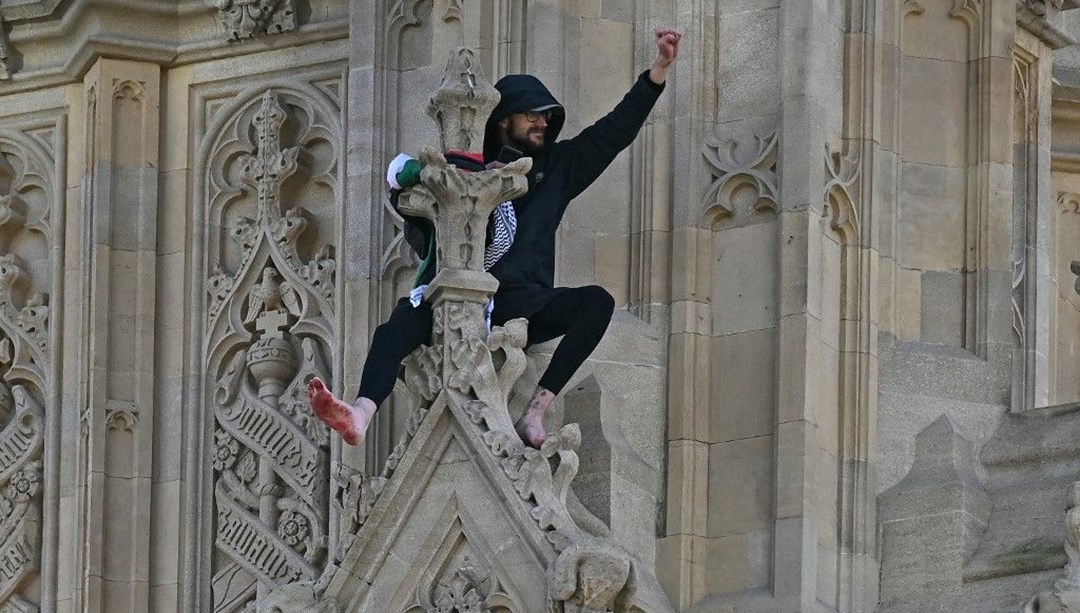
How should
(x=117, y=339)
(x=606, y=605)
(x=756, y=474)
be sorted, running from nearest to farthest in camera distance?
(x=606, y=605), (x=756, y=474), (x=117, y=339)

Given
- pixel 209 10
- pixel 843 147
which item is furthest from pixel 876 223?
pixel 209 10

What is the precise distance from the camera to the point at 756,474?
64.2 ft

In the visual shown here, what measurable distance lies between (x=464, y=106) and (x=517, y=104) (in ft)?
1.01

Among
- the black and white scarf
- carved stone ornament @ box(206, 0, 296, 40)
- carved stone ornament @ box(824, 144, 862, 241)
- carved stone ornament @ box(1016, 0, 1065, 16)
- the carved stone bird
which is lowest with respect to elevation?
the carved stone bird

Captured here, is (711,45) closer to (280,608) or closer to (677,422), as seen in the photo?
(677,422)

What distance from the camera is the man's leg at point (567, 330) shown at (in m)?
19.2

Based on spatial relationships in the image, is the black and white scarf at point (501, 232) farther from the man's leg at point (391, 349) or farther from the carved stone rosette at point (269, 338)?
the carved stone rosette at point (269, 338)

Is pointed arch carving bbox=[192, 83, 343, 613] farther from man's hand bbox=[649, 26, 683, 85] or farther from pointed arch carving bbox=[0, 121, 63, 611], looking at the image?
man's hand bbox=[649, 26, 683, 85]

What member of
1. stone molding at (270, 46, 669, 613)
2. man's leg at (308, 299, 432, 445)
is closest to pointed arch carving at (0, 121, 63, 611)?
stone molding at (270, 46, 669, 613)

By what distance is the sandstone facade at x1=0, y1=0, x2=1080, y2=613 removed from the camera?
19250mm

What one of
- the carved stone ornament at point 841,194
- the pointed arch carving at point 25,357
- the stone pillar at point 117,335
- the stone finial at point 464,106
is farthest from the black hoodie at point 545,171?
the pointed arch carving at point 25,357

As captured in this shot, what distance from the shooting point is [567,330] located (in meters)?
19.3

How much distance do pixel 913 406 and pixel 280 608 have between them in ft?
8.95

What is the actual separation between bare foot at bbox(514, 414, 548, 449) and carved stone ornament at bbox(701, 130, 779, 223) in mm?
1319
